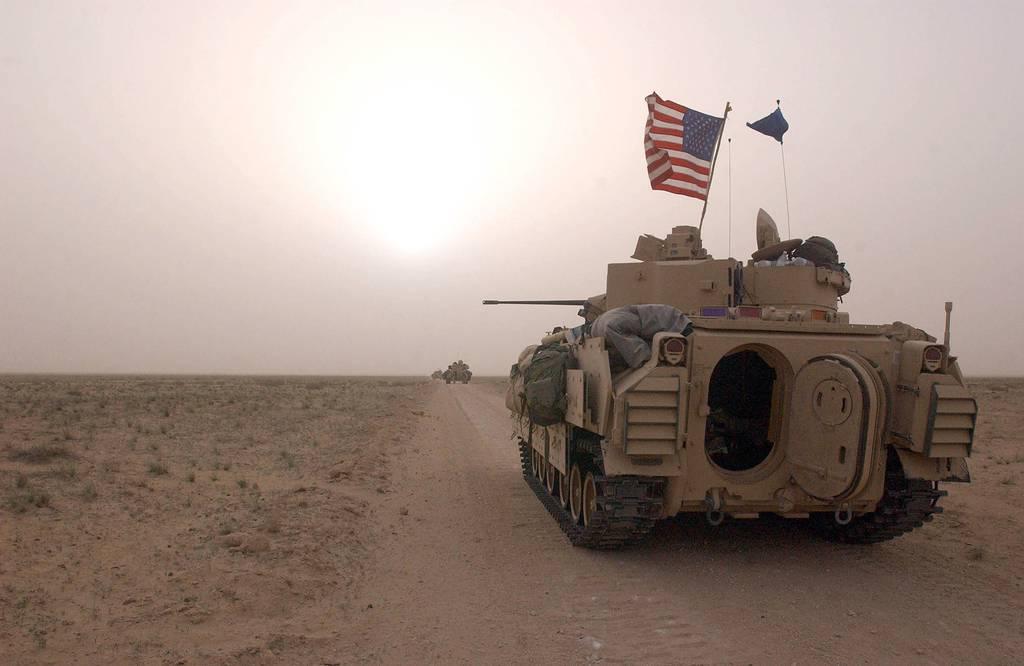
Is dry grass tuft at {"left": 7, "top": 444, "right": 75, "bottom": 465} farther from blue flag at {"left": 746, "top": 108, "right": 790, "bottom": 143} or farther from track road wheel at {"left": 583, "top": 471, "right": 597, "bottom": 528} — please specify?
blue flag at {"left": 746, "top": 108, "right": 790, "bottom": 143}

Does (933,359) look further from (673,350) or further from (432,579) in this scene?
(432,579)

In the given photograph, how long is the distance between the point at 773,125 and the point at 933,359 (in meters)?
7.40

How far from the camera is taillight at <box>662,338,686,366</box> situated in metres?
6.61

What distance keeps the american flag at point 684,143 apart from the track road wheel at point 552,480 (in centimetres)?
574

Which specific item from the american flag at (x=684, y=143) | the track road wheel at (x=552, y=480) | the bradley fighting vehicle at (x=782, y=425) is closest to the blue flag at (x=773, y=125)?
the american flag at (x=684, y=143)

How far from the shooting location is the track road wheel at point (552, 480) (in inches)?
393

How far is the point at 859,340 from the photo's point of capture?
7.07 meters

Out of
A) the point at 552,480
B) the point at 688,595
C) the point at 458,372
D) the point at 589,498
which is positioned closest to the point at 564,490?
the point at 552,480

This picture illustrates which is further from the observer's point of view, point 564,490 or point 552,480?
point 552,480

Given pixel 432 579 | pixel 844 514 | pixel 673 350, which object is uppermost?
pixel 673 350

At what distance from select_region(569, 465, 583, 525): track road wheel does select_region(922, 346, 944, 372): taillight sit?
3608mm

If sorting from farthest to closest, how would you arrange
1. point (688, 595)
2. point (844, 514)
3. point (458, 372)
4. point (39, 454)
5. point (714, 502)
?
point (458, 372) < point (39, 454) < point (844, 514) < point (714, 502) < point (688, 595)

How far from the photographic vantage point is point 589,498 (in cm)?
784

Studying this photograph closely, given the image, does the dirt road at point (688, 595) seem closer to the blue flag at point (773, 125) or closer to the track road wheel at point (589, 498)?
the track road wheel at point (589, 498)
